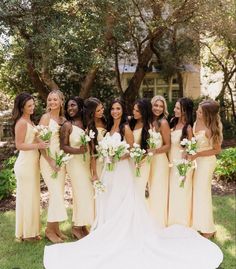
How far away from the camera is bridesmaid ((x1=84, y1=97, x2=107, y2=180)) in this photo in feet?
22.6

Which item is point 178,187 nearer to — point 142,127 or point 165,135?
point 165,135

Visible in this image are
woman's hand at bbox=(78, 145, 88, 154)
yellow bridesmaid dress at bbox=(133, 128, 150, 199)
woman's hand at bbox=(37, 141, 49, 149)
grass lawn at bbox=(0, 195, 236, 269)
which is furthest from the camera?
yellow bridesmaid dress at bbox=(133, 128, 150, 199)

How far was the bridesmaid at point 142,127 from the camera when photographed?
6.90 metres

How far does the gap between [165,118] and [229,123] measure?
47.2 ft

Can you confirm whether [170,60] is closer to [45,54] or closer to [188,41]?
[188,41]

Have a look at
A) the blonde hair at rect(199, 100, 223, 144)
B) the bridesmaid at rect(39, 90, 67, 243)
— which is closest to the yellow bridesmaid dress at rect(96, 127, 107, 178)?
the bridesmaid at rect(39, 90, 67, 243)

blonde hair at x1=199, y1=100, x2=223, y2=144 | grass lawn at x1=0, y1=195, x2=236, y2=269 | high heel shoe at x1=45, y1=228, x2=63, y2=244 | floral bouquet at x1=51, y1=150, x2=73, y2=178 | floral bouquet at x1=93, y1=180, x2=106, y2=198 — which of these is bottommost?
grass lawn at x1=0, y1=195, x2=236, y2=269

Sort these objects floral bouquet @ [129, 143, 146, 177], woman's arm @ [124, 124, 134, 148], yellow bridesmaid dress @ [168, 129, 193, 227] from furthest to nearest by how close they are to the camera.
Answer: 1. yellow bridesmaid dress @ [168, 129, 193, 227]
2. woman's arm @ [124, 124, 134, 148]
3. floral bouquet @ [129, 143, 146, 177]

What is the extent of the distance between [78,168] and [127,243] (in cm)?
148

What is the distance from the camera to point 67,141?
6910 millimetres

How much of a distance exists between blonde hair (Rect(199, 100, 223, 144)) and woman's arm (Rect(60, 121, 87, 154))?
6.75ft

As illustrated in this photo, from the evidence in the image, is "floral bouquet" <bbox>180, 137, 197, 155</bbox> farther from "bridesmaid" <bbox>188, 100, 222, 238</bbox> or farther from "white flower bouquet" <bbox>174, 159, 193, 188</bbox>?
"bridesmaid" <bbox>188, 100, 222, 238</bbox>

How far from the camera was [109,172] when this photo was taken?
23.0 ft

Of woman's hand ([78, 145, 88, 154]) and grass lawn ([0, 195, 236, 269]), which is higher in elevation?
woman's hand ([78, 145, 88, 154])
